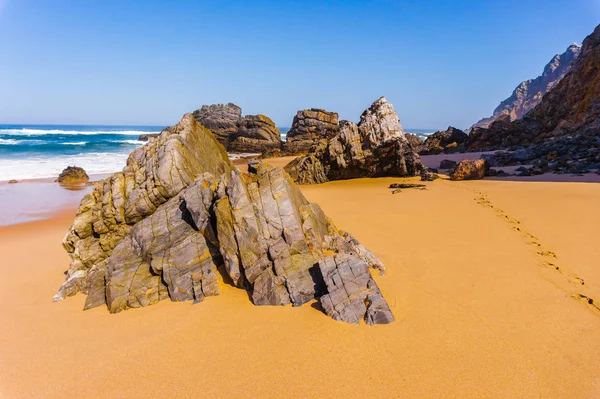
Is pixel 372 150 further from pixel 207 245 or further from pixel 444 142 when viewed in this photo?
pixel 444 142

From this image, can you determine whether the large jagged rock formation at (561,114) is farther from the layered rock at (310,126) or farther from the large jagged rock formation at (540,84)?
the large jagged rock formation at (540,84)

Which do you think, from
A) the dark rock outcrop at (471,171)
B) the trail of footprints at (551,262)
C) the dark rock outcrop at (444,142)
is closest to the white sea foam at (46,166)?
the dark rock outcrop at (471,171)

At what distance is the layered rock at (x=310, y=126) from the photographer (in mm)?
43706

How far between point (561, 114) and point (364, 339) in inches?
1524

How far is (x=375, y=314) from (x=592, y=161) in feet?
65.7

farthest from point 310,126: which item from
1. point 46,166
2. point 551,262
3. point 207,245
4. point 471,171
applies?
point 207,245

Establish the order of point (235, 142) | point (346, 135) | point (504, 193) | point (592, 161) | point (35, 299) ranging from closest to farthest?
point (35, 299) → point (504, 193) → point (592, 161) → point (346, 135) → point (235, 142)

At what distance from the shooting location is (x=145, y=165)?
8.30m

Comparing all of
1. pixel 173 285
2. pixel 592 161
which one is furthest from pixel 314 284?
pixel 592 161

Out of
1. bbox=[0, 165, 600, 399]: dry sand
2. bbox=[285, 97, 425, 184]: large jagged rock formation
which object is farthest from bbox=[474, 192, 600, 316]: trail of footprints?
bbox=[285, 97, 425, 184]: large jagged rock formation

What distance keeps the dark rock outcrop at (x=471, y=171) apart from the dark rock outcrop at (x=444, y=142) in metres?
18.5

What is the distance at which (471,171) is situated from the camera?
17.8 m

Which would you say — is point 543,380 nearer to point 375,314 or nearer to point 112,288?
point 375,314

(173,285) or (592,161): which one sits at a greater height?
(592,161)
